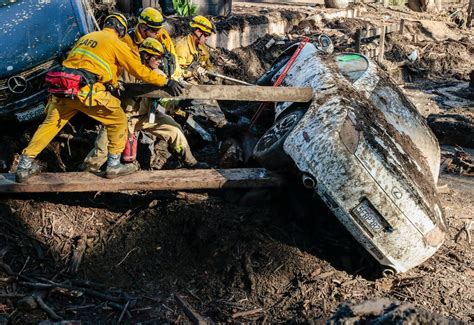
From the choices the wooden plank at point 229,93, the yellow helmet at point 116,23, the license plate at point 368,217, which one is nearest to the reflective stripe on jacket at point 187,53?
the yellow helmet at point 116,23

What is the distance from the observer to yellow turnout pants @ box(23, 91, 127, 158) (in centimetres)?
539

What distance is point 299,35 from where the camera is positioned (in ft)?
47.9

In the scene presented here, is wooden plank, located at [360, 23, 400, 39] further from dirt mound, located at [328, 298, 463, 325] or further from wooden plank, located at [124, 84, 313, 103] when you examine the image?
dirt mound, located at [328, 298, 463, 325]

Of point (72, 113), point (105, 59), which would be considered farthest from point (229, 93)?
point (72, 113)

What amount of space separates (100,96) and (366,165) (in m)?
2.51

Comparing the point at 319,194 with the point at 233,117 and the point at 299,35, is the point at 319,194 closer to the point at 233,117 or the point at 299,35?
the point at 233,117

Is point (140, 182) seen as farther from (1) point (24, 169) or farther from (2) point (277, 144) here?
(2) point (277, 144)

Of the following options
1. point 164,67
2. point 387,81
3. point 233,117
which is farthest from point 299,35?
Answer: point 164,67

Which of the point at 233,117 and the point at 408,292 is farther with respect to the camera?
the point at 233,117

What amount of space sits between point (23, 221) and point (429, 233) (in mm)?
3814

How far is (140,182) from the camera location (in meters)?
5.46

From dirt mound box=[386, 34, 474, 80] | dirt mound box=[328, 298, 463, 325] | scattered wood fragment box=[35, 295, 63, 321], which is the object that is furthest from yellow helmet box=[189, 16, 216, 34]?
dirt mound box=[386, 34, 474, 80]

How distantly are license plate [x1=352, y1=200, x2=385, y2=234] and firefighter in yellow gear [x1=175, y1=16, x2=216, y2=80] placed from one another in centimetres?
353

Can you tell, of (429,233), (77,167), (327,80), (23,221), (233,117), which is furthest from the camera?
(233,117)
